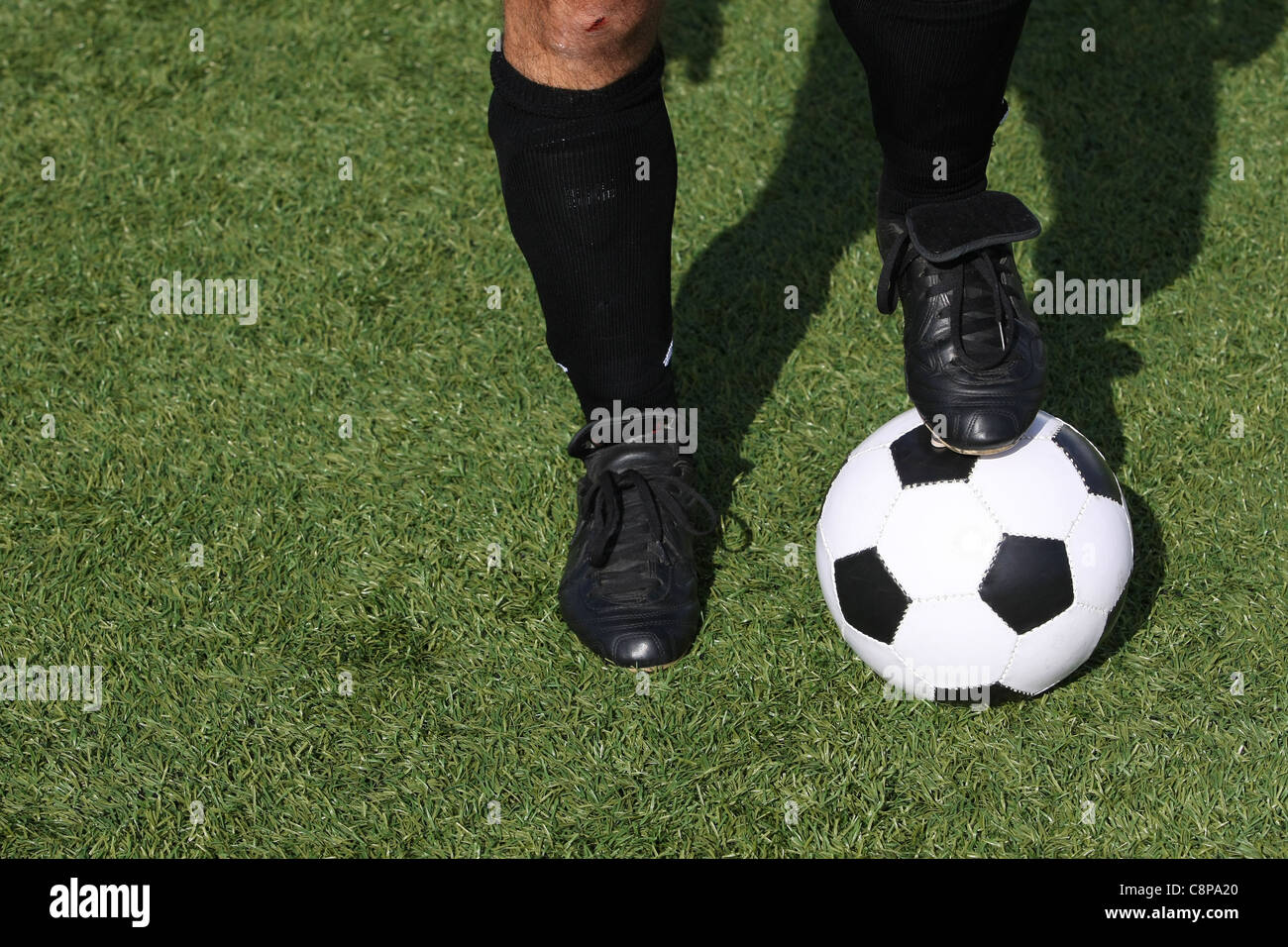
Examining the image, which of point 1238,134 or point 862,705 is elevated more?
point 1238,134

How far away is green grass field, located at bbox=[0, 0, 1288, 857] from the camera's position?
230 cm

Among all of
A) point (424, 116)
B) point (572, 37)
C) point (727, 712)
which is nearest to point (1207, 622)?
point (727, 712)

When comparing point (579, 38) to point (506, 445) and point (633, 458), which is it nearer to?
point (633, 458)

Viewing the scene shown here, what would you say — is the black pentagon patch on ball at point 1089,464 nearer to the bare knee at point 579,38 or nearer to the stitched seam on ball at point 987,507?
the stitched seam on ball at point 987,507

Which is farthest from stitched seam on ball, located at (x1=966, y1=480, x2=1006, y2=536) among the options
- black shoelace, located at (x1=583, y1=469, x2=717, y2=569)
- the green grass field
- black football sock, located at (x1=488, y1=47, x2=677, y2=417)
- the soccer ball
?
black football sock, located at (x1=488, y1=47, x2=677, y2=417)

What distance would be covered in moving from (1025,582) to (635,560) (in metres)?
0.77

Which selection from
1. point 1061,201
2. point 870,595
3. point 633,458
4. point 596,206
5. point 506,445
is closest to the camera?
point 596,206

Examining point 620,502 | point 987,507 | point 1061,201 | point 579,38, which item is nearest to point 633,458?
point 620,502

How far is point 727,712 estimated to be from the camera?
241cm

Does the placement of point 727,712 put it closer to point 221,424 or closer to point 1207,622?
point 1207,622

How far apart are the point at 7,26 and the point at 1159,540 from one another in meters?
3.99

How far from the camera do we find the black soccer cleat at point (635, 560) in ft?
7.91

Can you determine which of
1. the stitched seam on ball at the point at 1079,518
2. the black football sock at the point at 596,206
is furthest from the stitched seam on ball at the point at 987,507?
the black football sock at the point at 596,206

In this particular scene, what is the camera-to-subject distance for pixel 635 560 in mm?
2449
